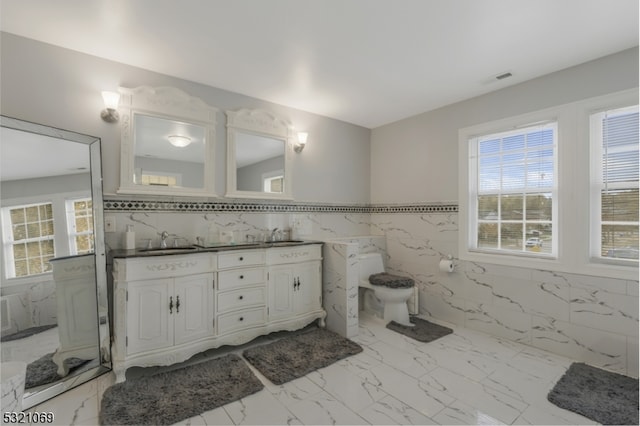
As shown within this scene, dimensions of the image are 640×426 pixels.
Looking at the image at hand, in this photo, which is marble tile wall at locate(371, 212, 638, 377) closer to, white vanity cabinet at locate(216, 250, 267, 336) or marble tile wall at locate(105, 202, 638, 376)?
marble tile wall at locate(105, 202, 638, 376)

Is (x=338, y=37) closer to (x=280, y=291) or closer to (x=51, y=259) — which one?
(x=280, y=291)

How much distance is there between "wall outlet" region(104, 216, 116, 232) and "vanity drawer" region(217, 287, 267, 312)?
1022 millimetres

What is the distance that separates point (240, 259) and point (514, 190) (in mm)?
2736

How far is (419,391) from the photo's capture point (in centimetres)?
198

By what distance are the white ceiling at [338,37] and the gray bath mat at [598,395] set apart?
246 centimetres

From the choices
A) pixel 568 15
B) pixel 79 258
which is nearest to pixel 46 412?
pixel 79 258

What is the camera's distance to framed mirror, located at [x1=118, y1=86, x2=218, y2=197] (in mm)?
2447

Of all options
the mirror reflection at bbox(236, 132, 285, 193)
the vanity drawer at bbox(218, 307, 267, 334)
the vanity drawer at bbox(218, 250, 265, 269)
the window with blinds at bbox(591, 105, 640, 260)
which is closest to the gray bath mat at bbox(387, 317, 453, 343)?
the vanity drawer at bbox(218, 307, 267, 334)

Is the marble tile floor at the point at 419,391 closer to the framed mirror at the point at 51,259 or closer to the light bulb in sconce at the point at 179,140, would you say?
the framed mirror at the point at 51,259

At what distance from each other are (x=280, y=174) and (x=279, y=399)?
218 centimetres

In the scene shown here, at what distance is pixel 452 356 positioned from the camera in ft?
8.11

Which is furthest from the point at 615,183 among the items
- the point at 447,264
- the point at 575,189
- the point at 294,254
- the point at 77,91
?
the point at 77,91

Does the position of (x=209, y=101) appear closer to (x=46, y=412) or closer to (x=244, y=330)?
(x=244, y=330)

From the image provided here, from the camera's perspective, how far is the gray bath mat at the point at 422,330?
2.84m
